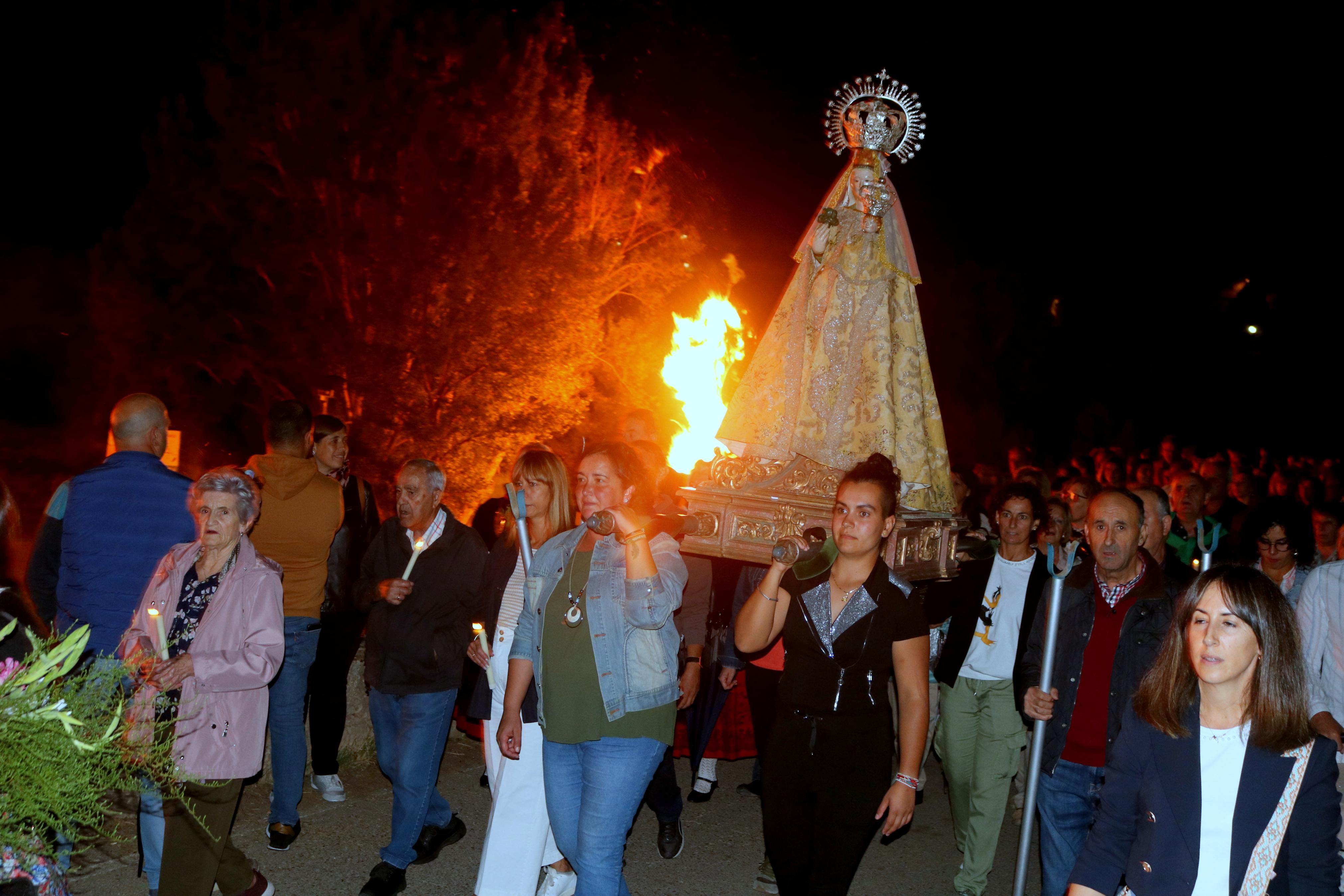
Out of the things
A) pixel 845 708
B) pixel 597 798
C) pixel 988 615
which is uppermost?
pixel 988 615

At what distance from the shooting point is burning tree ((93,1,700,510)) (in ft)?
43.9

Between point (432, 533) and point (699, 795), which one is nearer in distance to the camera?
point (432, 533)

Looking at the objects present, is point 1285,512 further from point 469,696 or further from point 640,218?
point 640,218

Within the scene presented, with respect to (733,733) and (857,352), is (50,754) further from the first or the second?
(733,733)

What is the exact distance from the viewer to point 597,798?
413cm


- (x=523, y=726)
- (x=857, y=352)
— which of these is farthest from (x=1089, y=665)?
(x=523, y=726)

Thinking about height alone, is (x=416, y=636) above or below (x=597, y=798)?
above

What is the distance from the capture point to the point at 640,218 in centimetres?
1476

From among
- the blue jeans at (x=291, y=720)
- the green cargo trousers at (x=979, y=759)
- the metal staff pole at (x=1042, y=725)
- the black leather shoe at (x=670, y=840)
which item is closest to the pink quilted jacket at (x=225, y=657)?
the blue jeans at (x=291, y=720)

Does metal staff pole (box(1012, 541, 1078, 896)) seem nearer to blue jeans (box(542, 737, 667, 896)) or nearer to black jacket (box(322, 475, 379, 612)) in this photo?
blue jeans (box(542, 737, 667, 896))

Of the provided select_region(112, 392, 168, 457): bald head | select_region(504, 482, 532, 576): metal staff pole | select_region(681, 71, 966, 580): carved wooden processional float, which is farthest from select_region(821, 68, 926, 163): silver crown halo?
select_region(112, 392, 168, 457): bald head

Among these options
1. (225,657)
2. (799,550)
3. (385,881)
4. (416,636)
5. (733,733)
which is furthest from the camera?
(733,733)

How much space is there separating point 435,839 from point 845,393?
328 cm

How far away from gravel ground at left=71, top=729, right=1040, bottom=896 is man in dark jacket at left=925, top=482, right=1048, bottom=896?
0.41 metres
